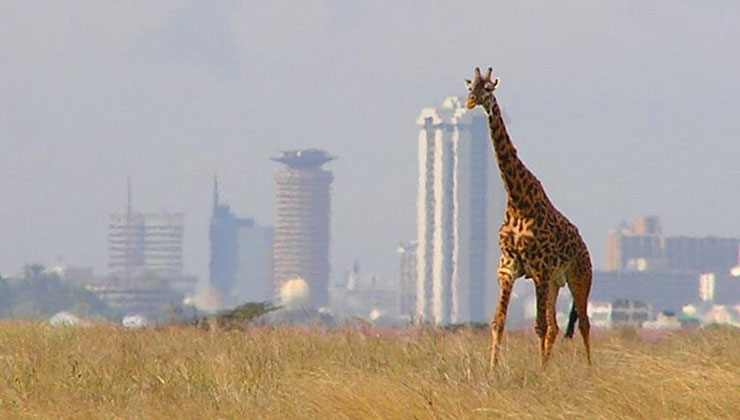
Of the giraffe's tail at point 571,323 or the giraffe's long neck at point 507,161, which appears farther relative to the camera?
the giraffe's tail at point 571,323

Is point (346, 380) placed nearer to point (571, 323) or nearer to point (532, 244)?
point (532, 244)

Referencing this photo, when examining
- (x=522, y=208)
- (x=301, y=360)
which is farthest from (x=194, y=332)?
(x=522, y=208)

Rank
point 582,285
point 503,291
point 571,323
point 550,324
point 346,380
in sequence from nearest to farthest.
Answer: point 346,380 < point 503,291 < point 550,324 < point 582,285 < point 571,323

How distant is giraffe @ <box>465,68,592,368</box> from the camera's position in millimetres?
18016

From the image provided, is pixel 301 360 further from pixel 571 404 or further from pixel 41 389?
pixel 571 404

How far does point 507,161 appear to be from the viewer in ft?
61.5

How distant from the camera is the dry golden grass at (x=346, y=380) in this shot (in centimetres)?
1362

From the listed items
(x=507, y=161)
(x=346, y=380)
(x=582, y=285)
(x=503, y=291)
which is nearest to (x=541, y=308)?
(x=503, y=291)

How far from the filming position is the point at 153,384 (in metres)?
16.8

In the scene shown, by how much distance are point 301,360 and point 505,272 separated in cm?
223

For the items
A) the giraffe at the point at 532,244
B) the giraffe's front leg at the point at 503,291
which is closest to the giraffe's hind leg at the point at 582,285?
the giraffe at the point at 532,244

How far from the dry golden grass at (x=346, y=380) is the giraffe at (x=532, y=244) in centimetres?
42

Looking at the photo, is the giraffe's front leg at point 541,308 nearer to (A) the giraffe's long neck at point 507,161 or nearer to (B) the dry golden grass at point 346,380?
(B) the dry golden grass at point 346,380

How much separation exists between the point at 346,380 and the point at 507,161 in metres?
4.72
